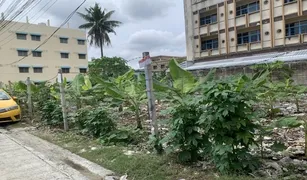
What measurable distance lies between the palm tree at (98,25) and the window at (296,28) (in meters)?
27.0

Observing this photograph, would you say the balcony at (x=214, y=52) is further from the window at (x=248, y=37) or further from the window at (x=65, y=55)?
the window at (x=65, y=55)

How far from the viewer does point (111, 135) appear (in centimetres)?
597

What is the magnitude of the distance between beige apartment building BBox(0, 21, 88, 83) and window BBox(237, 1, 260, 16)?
23880 millimetres

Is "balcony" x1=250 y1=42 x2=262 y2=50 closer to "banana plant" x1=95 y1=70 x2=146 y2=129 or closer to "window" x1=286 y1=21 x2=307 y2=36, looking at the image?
"window" x1=286 y1=21 x2=307 y2=36

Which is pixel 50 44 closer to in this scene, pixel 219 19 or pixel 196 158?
pixel 219 19

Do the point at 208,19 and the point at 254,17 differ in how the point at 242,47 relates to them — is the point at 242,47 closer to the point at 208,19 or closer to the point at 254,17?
the point at 254,17

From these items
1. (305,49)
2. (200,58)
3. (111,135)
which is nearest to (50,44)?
(200,58)

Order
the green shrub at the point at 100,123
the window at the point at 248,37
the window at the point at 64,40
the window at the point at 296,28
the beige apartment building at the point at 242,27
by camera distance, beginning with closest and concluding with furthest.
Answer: the green shrub at the point at 100,123, the window at the point at 296,28, the beige apartment building at the point at 242,27, the window at the point at 248,37, the window at the point at 64,40

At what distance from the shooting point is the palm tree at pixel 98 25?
139 feet

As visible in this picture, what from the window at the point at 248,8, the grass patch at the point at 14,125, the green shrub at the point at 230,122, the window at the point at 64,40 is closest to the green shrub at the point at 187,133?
the green shrub at the point at 230,122

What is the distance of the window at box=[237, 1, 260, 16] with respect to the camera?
1017 inches

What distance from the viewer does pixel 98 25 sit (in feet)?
138

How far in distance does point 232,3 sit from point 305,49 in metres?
8.33

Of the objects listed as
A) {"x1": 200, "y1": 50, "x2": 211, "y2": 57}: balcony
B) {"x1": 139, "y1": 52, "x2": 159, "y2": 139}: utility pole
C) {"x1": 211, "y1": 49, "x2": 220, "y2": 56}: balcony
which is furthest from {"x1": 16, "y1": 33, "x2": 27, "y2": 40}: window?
{"x1": 139, "y1": 52, "x2": 159, "y2": 139}: utility pole
